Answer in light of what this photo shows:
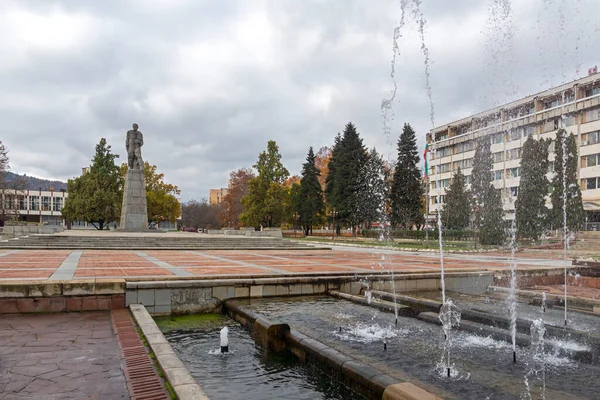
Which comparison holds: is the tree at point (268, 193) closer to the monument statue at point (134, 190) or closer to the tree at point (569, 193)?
the monument statue at point (134, 190)

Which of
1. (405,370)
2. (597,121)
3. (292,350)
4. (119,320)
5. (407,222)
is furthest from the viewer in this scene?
(407,222)

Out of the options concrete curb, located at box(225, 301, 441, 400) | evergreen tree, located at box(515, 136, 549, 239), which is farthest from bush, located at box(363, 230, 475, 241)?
concrete curb, located at box(225, 301, 441, 400)

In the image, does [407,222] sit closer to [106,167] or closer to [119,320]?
A: [106,167]

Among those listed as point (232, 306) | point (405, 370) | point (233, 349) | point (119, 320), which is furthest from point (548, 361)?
point (119, 320)

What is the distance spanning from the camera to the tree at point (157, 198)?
5081 cm

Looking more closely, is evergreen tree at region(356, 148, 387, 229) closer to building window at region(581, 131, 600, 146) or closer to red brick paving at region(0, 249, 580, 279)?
building window at region(581, 131, 600, 146)

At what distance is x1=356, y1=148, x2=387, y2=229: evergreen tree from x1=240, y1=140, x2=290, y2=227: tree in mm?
8323

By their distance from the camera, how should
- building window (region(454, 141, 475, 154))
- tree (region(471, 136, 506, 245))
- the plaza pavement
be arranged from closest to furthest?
the plaza pavement → tree (region(471, 136, 506, 245)) → building window (region(454, 141, 475, 154))

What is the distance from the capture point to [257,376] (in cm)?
512

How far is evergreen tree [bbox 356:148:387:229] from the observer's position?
153ft

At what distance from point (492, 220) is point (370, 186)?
13942 millimetres

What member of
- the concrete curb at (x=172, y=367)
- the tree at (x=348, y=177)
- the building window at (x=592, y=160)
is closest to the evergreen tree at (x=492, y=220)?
the building window at (x=592, y=160)

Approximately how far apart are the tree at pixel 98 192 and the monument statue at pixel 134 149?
1686 cm

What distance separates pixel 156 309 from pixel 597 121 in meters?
44.1
